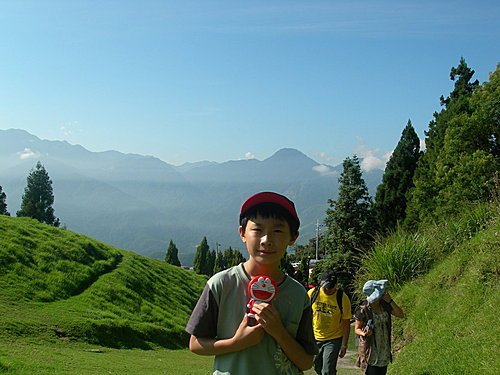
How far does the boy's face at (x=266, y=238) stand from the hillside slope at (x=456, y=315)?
4.43 metres

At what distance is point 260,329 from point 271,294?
19 cm

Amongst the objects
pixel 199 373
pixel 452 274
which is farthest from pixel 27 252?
pixel 452 274

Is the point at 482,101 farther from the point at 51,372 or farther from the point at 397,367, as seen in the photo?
the point at 51,372

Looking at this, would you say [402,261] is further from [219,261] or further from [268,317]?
[219,261]

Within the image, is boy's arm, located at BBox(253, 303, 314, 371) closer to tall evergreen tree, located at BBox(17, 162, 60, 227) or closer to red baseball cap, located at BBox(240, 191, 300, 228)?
red baseball cap, located at BBox(240, 191, 300, 228)

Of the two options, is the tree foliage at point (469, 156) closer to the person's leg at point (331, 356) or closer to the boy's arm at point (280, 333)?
the person's leg at point (331, 356)

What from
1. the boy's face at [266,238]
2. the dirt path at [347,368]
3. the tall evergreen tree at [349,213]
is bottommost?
the dirt path at [347,368]

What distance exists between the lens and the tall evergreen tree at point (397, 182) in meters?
45.2

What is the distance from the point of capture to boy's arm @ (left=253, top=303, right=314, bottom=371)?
→ 301 centimetres

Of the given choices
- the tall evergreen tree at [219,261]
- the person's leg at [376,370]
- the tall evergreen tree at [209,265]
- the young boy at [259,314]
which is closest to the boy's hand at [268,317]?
the young boy at [259,314]

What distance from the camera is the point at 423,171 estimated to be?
40.1 metres

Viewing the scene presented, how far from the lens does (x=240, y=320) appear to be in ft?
10.4

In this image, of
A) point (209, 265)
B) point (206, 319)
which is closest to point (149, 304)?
point (206, 319)

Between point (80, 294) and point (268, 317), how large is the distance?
81.9ft
